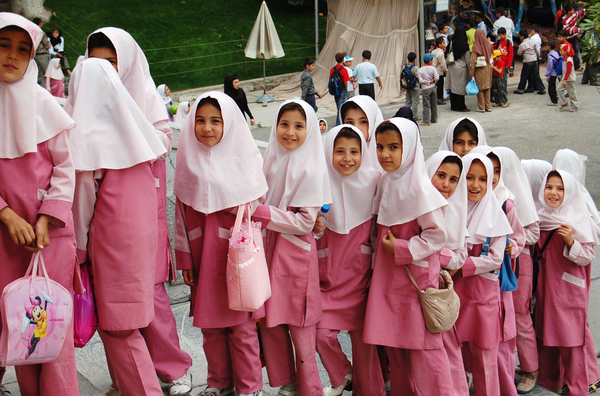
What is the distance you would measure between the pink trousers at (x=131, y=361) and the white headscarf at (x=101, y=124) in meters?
0.82

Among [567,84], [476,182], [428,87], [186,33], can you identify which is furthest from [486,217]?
[186,33]

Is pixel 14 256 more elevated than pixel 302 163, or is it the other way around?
pixel 302 163

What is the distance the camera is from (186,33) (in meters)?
16.6

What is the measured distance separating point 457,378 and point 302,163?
1.52 meters

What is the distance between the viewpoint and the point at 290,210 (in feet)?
10.9

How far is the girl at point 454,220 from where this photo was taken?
3463 millimetres

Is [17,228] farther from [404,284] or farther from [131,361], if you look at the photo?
[404,284]

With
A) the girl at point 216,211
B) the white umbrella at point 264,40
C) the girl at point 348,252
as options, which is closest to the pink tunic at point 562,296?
the girl at point 348,252

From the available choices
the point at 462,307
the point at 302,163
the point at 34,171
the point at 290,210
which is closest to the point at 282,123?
the point at 302,163

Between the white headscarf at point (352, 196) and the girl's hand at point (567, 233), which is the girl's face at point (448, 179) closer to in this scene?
the white headscarf at point (352, 196)

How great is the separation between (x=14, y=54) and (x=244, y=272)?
1404 mm

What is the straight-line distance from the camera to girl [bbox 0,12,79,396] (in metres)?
2.54

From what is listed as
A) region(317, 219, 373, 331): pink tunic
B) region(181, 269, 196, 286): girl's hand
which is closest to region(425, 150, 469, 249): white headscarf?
region(317, 219, 373, 331): pink tunic

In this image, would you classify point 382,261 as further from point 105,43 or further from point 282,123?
point 105,43
